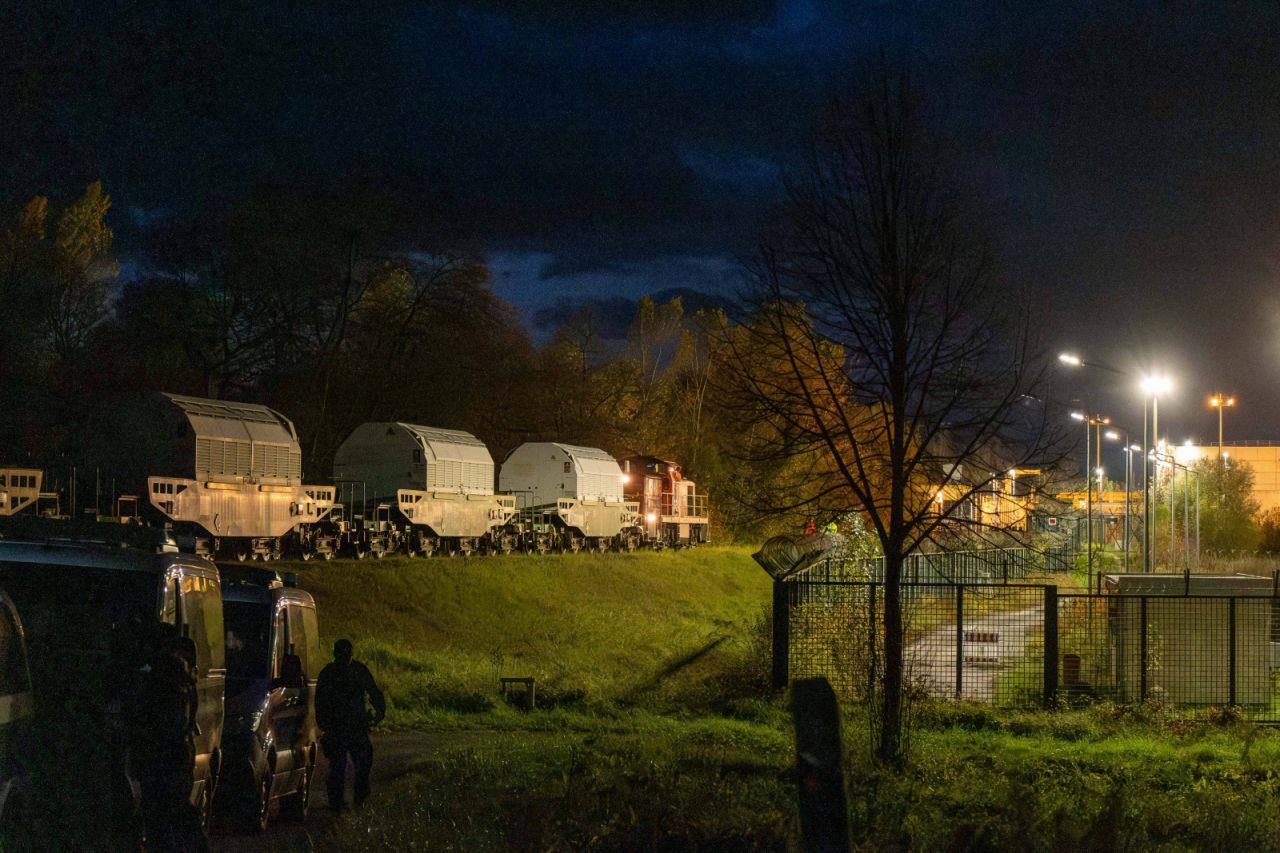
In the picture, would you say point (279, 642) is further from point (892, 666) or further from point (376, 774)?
point (892, 666)

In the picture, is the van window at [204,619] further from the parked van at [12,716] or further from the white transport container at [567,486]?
the white transport container at [567,486]

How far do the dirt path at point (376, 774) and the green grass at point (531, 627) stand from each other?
5.90ft

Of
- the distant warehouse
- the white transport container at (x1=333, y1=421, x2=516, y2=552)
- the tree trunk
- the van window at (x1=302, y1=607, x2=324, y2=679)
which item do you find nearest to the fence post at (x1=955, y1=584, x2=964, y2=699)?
the tree trunk

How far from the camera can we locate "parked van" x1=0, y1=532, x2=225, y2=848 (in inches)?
348

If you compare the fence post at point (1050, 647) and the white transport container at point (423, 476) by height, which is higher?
the white transport container at point (423, 476)

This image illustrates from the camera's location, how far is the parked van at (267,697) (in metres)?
11.6

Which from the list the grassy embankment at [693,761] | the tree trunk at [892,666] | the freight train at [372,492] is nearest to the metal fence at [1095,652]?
the grassy embankment at [693,761]

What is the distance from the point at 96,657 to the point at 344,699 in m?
2.89

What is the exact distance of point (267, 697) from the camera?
39.5 feet

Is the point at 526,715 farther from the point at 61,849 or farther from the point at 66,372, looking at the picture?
the point at 66,372

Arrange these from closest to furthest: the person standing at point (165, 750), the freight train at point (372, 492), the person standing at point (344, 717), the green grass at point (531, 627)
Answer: the person standing at point (165, 750) < the person standing at point (344, 717) < the green grass at point (531, 627) < the freight train at point (372, 492)

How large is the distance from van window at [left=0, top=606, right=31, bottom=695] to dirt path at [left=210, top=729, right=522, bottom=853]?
7.98 feet

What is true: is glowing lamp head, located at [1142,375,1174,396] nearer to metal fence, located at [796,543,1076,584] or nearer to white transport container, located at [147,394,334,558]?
metal fence, located at [796,543,1076,584]

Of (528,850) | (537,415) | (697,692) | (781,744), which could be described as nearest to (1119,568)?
(537,415)
